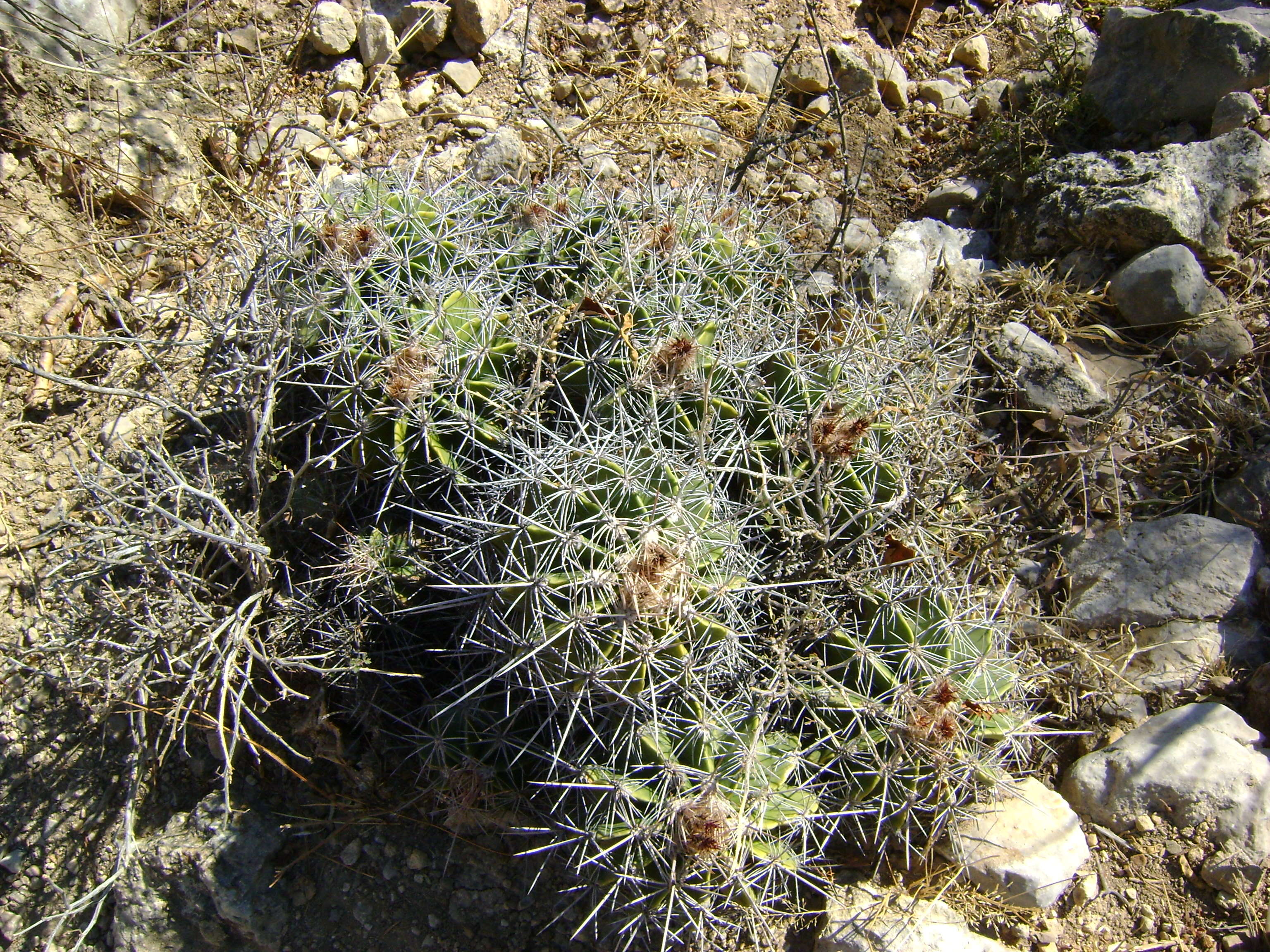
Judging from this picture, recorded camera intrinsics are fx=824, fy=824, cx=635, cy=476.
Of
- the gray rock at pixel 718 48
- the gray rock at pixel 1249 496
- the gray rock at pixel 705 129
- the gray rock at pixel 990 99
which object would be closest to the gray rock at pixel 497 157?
the gray rock at pixel 705 129

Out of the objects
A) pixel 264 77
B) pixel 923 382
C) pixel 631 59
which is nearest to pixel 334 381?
pixel 923 382

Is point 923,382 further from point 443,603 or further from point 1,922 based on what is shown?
point 1,922

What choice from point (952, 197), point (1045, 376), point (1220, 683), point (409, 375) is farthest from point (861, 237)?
point (409, 375)

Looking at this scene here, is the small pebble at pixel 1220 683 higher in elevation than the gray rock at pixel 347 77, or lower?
lower

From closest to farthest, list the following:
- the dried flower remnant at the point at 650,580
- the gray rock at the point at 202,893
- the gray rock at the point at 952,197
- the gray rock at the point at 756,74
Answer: the dried flower remnant at the point at 650,580
the gray rock at the point at 202,893
the gray rock at the point at 952,197
the gray rock at the point at 756,74

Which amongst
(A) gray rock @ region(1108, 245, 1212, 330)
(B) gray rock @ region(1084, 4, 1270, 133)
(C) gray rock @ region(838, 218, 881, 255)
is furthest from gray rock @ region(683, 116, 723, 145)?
(A) gray rock @ region(1108, 245, 1212, 330)

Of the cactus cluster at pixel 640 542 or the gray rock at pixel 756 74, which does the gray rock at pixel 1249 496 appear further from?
the gray rock at pixel 756 74
